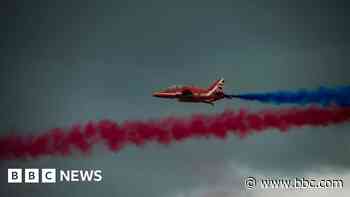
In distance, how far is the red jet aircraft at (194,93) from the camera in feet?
18.7

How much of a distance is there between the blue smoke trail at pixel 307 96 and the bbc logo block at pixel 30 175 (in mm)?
1776

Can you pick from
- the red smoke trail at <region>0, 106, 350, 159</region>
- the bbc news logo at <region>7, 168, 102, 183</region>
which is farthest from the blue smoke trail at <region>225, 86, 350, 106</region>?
the bbc news logo at <region>7, 168, 102, 183</region>

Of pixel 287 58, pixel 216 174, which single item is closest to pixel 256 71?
pixel 287 58

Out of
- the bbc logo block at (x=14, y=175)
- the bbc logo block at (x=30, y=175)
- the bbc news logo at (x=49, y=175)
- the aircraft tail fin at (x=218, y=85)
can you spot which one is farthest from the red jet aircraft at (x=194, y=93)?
the bbc logo block at (x=14, y=175)

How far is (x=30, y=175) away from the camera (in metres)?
5.40

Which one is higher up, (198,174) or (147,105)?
(147,105)

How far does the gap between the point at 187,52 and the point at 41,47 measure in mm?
1354

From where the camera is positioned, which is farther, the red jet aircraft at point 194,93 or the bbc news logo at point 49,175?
the red jet aircraft at point 194,93

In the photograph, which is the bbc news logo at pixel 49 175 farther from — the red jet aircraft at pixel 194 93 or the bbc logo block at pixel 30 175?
the red jet aircraft at pixel 194 93

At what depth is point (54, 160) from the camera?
5449mm

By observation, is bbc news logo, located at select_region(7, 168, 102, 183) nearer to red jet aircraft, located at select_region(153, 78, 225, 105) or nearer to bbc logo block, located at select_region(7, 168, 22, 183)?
bbc logo block, located at select_region(7, 168, 22, 183)

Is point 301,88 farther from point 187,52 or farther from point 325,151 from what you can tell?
point 187,52

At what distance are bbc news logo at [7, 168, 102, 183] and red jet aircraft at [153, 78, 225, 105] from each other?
3.23 ft

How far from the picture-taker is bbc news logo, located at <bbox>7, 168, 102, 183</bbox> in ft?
17.6
